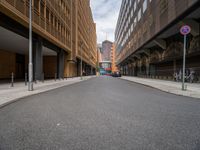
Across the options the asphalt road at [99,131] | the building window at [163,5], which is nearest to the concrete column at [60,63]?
the building window at [163,5]

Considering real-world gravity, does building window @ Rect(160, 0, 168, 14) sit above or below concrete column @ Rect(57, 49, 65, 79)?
above

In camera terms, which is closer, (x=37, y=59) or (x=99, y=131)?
(x=99, y=131)

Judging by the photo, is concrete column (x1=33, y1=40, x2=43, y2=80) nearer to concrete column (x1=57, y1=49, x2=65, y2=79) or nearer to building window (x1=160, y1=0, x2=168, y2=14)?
concrete column (x1=57, y1=49, x2=65, y2=79)

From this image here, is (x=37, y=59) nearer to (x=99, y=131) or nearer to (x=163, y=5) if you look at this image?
(x=99, y=131)

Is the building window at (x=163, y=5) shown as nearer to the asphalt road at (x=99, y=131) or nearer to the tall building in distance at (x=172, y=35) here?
the tall building in distance at (x=172, y=35)

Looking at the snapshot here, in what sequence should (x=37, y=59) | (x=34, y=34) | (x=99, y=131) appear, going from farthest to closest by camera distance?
(x=37, y=59) → (x=34, y=34) → (x=99, y=131)

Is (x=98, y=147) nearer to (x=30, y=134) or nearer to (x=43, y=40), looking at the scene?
(x=30, y=134)

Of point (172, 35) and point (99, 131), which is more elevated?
point (172, 35)

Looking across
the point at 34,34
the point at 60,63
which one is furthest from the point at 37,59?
the point at 60,63

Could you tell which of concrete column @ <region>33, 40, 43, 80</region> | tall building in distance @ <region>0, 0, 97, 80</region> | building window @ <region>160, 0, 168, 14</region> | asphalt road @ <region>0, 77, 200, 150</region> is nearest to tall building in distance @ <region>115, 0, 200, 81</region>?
building window @ <region>160, 0, 168, 14</region>

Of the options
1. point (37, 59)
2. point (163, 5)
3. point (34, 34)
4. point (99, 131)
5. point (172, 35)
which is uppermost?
point (163, 5)

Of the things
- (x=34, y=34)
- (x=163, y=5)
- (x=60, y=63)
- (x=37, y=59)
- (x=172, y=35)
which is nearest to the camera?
(x=34, y=34)

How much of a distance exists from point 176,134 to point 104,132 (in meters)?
1.65

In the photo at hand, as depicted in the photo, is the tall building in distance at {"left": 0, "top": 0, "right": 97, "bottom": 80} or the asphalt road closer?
the asphalt road
